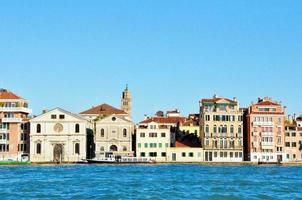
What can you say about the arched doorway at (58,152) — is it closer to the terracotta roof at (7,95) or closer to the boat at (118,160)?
the boat at (118,160)

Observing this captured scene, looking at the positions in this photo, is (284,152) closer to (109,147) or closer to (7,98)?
(109,147)

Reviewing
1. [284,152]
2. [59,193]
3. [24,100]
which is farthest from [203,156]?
[59,193]

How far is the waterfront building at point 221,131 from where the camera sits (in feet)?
308

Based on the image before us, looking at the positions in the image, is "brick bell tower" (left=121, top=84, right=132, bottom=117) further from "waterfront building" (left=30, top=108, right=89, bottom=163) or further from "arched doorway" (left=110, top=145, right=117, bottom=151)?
"waterfront building" (left=30, top=108, right=89, bottom=163)

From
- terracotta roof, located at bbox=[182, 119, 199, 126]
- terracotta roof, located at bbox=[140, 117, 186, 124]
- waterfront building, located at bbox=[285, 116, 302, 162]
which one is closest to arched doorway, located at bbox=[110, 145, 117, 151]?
terracotta roof, located at bbox=[140, 117, 186, 124]

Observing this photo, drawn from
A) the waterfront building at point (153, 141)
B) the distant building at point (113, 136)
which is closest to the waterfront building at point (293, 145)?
the waterfront building at point (153, 141)

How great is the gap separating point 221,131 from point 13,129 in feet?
88.9

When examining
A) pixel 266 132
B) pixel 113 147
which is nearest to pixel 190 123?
Answer: pixel 266 132

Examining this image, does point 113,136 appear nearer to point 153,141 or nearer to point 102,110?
point 153,141

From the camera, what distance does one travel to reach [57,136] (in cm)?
9106

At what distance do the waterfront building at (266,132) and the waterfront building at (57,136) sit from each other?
21930mm

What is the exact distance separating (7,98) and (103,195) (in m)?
59.0

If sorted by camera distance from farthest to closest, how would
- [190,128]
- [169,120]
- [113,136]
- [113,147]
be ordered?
[169,120] < [190,128] < [113,147] < [113,136]

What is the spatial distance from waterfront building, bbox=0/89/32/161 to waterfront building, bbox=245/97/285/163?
96.7 feet
